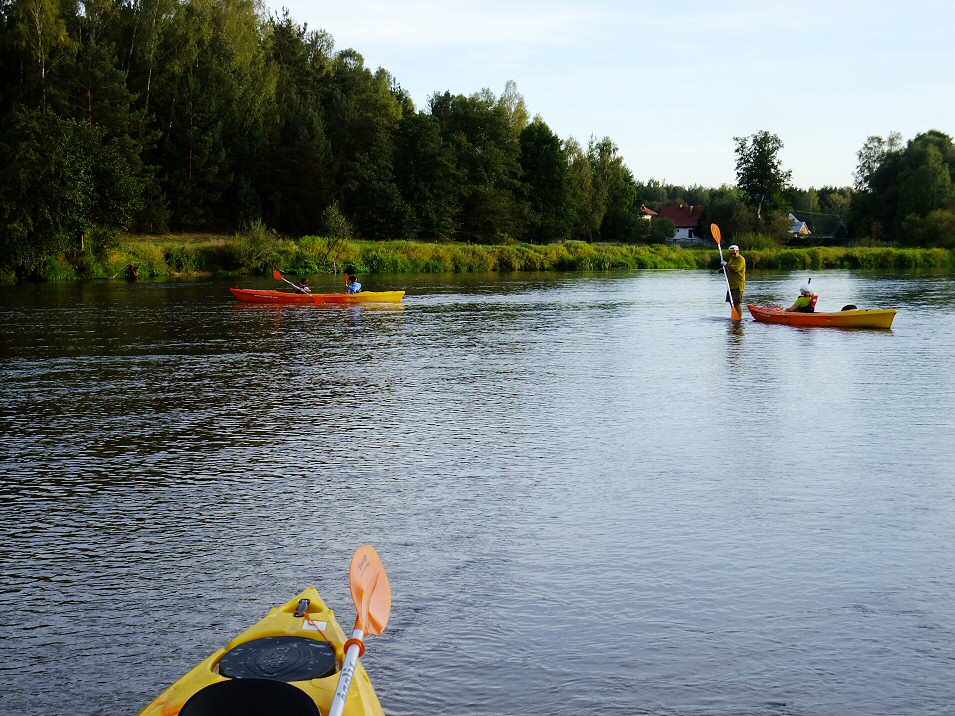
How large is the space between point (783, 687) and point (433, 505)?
3.95 meters

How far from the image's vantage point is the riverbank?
170 ft

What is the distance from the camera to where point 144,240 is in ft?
191

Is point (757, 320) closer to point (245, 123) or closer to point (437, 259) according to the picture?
point (437, 259)

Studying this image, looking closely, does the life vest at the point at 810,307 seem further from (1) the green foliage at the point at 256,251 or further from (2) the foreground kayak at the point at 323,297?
(1) the green foliage at the point at 256,251

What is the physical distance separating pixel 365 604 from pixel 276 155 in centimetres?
6974

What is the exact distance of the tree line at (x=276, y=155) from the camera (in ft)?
163

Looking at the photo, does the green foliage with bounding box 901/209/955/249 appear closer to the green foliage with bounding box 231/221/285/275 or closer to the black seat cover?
the green foliage with bounding box 231/221/285/275

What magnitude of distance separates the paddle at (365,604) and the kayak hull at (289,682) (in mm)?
70

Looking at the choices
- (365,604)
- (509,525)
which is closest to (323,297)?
(509,525)

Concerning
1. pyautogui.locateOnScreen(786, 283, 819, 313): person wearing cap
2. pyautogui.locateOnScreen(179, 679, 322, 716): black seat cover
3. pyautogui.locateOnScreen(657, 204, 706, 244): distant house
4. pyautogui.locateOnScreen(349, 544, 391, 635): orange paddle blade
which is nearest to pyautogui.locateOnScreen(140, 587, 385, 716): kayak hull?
pyautogui.locateOnScreen(179, 679, 322, 716): black seat cover

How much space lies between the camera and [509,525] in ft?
26.2

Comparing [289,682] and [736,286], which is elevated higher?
[736,286]

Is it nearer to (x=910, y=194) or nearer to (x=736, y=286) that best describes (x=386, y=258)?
(x=736, y=286)

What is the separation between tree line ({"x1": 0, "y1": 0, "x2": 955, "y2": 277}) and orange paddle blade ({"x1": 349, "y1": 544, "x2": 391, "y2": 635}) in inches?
1704
